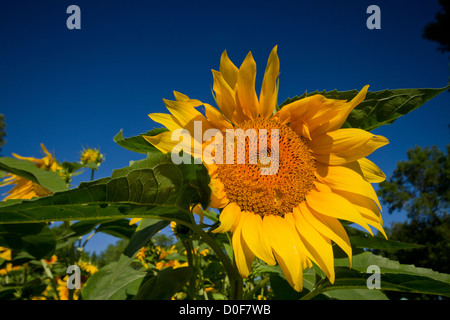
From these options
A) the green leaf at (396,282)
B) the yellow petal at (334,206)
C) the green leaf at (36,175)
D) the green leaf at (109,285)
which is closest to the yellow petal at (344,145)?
the yellow petal at (334,206)

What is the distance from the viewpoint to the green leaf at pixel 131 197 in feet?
2.22

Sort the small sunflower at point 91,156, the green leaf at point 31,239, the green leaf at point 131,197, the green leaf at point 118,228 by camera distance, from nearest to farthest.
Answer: the green leaf at point 131,197 → the green leaf at point 31,239 → the green leaf at point 118,228 → the small sunflower at point 91,156

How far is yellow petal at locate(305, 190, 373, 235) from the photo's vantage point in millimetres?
928

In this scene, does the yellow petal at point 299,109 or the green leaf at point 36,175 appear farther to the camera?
the green leaf at point 36,175

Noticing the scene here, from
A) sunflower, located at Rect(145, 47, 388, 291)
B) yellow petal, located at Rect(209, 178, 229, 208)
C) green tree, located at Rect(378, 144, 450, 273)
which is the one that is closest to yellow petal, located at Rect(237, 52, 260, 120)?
sunflower, located at Rect(145, 47, 388, 291)

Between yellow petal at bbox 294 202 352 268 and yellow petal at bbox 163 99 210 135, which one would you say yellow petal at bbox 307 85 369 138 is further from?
yellow petal at bbox 163 99 210 135

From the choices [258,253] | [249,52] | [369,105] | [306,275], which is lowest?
[306,275]

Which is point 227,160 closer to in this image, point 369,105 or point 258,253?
point 258,253

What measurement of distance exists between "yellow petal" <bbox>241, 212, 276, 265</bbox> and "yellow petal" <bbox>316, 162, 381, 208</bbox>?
0.27 m

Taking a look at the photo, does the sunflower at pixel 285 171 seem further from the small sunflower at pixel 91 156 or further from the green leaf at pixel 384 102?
the small sunflower at pixel 91 156

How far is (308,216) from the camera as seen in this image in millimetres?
1012
